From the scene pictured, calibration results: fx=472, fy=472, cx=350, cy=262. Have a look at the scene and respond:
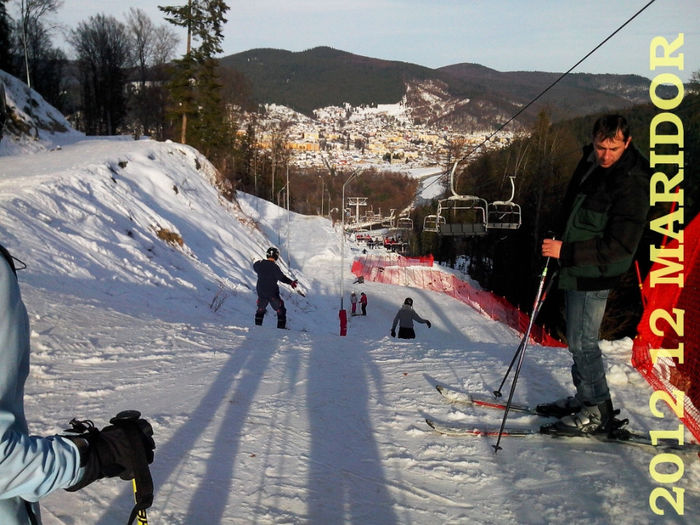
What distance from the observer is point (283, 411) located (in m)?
4.67

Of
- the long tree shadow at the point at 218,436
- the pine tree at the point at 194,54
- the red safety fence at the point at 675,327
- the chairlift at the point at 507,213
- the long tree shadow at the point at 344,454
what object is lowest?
the long tree shadow at the point at 344,454

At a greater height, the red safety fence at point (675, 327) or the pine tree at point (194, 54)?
the pine tree at point (194, 54)

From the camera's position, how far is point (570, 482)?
11.1 feet

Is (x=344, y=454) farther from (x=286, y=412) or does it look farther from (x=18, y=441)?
(x=18, y=441)

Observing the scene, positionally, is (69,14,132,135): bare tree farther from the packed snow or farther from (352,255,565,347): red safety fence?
the packed snow

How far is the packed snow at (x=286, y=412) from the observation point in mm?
3107

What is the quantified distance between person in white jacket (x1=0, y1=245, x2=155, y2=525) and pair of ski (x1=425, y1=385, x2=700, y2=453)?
3.17 metres

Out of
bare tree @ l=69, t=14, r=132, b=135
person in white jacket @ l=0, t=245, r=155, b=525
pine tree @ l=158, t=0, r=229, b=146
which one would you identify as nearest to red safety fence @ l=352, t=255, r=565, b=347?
pine tree @ l=158, t=0, r=229, b=146

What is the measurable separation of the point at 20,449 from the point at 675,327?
6.43 m

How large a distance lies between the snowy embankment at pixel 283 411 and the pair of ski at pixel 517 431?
0.08 meters

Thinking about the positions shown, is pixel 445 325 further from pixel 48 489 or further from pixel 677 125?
pixel 48 489

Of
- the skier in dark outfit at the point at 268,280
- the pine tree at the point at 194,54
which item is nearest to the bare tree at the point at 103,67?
the pine tree at the point at 194,54

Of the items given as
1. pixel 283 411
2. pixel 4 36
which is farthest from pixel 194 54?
pixel 283 411

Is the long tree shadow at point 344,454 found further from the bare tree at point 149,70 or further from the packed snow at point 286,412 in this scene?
the bare tree at point 149,70
